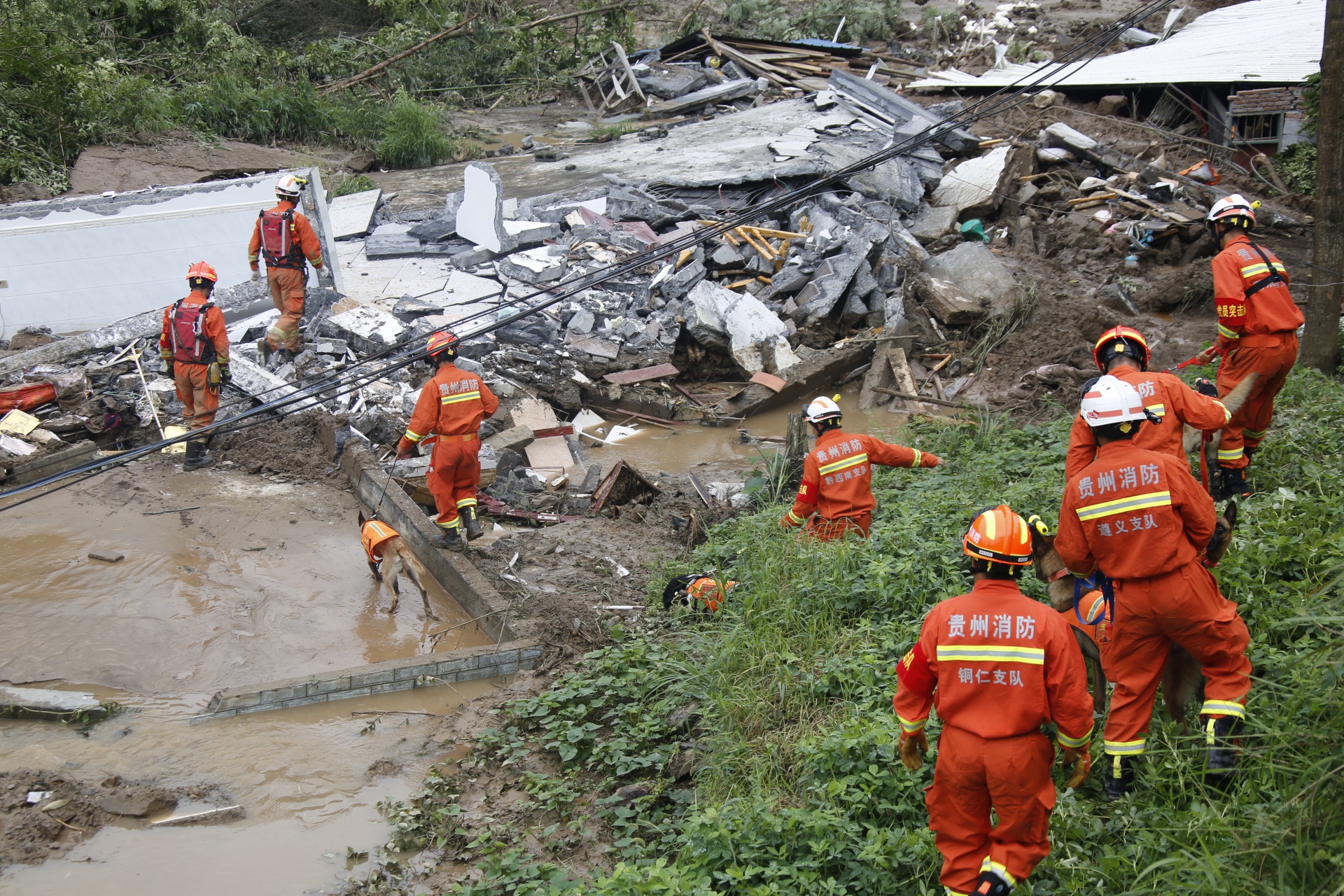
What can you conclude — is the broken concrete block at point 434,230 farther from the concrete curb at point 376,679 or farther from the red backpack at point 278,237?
the concrete curb at point 376,679

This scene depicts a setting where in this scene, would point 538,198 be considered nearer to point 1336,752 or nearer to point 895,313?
point 895,313

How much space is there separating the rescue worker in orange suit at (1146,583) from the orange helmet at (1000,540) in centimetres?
69

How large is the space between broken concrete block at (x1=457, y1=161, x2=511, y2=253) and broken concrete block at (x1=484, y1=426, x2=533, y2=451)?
4.58m

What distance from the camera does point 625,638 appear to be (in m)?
6.28

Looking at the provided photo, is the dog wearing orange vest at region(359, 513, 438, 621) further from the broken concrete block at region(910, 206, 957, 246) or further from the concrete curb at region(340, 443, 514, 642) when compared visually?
the broken concrete block at region(910, 206, 957, 246)

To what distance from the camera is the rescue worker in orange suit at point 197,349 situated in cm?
899

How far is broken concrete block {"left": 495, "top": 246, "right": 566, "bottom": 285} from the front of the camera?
12695 mm

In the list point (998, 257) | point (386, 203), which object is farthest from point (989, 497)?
point (386, 203)

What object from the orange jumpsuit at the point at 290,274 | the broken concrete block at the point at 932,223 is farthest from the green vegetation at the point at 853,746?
the broken concrete block at the point at 932,223

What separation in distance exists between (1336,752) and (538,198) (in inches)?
554

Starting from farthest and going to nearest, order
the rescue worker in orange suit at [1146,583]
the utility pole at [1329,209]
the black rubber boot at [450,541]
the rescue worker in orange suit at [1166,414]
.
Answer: the black rubber boot at [450,541]
the utility pole at [1329,209]
the rescue worker in orange suit at [1166,414]
the rescue worker in orange suit at [1146,583]

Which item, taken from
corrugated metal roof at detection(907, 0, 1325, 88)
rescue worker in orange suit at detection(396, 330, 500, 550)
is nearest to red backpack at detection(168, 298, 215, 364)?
rescue worker in orange suit at detection(396, 330, 500, 550)

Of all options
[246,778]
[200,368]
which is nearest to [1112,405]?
[246,778]

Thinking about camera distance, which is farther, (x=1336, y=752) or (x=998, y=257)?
(x=998, y=257)
